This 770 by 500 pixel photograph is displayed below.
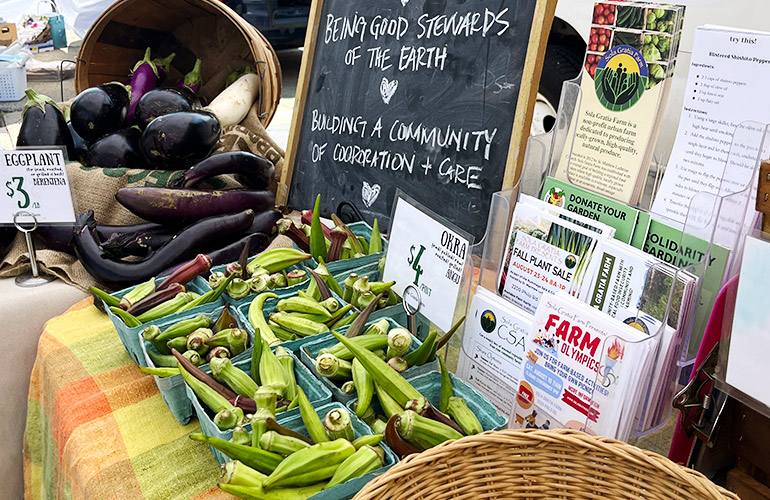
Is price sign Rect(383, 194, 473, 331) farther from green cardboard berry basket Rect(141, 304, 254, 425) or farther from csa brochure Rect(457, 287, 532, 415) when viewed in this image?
green cardboard berry basket Rect(141, 304, 254, 425)

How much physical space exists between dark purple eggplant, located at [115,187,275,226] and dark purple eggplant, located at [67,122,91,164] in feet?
1.50

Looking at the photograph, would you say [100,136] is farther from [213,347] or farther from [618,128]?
[618,128]

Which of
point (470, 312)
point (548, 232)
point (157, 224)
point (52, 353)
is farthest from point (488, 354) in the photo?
point (157, 224)

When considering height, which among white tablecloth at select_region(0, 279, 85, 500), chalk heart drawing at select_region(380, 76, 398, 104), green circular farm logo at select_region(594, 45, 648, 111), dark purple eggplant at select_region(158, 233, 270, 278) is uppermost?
green circular farm logo at select_region(594, 45, 648, 111)

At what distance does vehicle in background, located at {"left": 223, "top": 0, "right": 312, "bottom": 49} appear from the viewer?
7.38 m

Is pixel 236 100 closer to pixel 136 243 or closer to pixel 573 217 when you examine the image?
pixel 136 243

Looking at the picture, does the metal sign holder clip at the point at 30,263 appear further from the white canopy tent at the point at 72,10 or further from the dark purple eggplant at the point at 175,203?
the white canopy tent at the point at 72,10

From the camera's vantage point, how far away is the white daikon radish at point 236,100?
2572mm

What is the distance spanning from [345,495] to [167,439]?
49 cm

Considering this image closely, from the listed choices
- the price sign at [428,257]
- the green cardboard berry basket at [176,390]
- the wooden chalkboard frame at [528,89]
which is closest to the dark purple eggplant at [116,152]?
the green cardboard berry basket at [176,390]

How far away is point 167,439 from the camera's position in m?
1.31

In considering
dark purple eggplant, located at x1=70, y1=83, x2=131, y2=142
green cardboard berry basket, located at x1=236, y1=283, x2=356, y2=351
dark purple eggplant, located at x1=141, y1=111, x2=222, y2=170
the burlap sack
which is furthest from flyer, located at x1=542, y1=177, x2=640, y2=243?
dark purple eggplant, located at x1=70, y1=83, x2=131, y2=142

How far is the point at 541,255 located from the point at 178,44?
7.73ft

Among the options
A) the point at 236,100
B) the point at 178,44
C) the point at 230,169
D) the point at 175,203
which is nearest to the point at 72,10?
the point at 178,44
